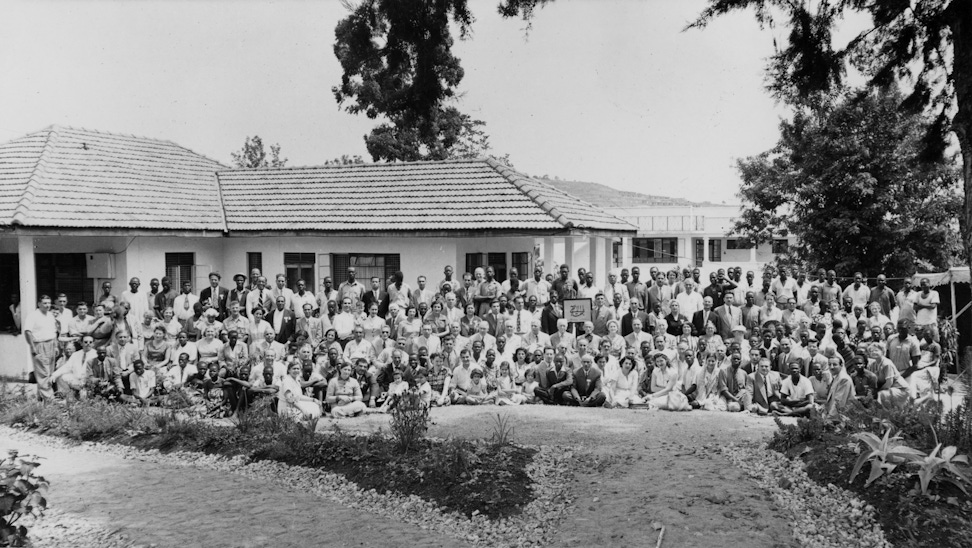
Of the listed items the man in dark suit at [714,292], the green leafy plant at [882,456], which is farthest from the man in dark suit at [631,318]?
the green leafy plant at [882,456]

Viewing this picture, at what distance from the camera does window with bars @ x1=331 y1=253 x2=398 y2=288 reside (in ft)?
62.5

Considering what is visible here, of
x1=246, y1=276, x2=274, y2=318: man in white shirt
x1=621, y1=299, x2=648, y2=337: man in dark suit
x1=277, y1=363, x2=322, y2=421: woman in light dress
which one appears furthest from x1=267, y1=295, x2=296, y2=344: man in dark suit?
x1=621, y1=299, x2=648, y2=337: man in dark suit

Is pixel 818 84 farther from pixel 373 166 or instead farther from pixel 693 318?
pixel 373 166

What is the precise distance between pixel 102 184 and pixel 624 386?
495 inches

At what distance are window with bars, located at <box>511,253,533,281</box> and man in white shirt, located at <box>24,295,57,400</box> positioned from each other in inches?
379

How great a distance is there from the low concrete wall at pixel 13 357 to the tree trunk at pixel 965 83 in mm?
15153

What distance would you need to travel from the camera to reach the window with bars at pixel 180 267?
61.6 ft

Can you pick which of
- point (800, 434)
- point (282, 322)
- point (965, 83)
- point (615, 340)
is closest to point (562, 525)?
point (800, 434)

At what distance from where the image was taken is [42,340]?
44.7 ft

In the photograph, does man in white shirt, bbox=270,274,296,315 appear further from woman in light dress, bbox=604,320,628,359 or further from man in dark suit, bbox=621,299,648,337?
man in dark suit, bbox=621,299,648,337

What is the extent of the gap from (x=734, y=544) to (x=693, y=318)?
330 inches

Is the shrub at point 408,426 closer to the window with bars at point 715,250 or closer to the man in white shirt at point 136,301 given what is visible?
the man in white shirt at point 136,301

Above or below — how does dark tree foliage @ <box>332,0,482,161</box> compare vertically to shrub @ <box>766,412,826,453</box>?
above

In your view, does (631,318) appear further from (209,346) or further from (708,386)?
(209,346)
